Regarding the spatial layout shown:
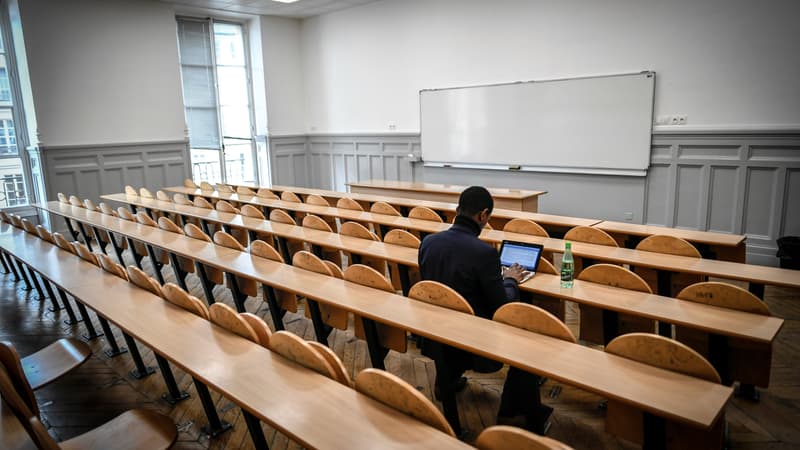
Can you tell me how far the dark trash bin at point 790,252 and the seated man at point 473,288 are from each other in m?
3.77

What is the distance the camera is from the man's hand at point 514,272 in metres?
2.88

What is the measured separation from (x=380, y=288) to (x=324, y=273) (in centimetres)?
49

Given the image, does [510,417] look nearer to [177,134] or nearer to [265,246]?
[265,246]

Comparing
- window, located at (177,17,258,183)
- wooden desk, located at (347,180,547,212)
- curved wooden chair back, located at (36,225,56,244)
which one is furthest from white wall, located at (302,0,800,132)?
curved wooden chair back, located at (36,225,56,244)

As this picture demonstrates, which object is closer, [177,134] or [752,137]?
[752,137]

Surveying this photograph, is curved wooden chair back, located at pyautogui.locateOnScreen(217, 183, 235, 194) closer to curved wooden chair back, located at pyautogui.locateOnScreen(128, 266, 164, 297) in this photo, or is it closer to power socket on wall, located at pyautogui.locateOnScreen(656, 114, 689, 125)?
curved wooden chair back, located at pyautogui.locateOnScreen(128, 266, 164, 297)

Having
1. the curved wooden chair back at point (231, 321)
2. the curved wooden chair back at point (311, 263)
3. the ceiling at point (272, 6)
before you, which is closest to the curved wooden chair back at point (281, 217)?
the curved wooden chair back at point (311, 263)

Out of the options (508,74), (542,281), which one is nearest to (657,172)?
(508,74)

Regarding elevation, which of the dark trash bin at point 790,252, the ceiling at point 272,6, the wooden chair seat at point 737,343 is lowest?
the dark trash bin at point 790,252

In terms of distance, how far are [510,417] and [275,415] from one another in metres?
1.28

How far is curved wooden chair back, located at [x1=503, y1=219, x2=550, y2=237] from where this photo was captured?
411cm

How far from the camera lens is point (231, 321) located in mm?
2445

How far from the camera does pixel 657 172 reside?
616 cm

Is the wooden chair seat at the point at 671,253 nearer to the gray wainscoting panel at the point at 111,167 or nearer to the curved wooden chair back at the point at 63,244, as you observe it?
the curved wooden chair back at the point at 63,244
